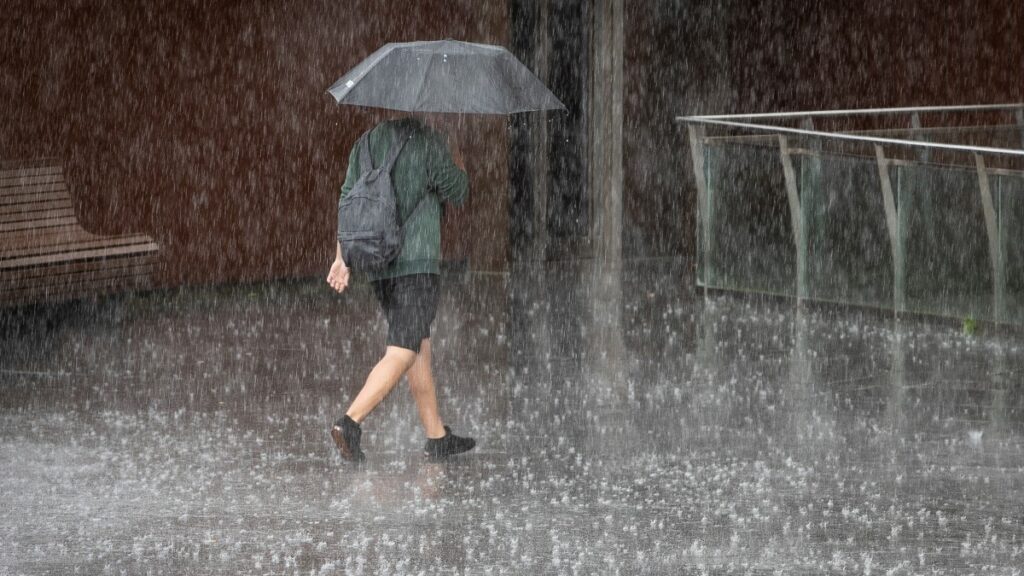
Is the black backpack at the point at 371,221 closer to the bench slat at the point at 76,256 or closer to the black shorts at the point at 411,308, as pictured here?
the black shorts at the point at 411,308

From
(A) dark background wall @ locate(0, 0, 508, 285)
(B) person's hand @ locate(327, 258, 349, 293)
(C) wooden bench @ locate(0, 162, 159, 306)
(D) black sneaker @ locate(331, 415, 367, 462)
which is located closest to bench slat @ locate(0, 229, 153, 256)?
(C) wooden bench @ locate(0, 162, 159, 306)

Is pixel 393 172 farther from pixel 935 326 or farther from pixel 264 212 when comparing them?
pixel 264 212

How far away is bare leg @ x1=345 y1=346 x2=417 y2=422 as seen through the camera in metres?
7.43

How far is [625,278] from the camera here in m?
14.1

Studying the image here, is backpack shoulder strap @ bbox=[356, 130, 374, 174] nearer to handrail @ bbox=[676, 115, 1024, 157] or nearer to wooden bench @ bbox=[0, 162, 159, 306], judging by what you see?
handrail @ bbox=[676, 115, 1024, 157]

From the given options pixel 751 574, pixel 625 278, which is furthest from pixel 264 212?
pixel 751 574

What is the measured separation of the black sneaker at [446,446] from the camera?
7.57m

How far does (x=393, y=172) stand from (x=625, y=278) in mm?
6814

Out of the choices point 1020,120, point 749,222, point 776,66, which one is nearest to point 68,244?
point 749,222

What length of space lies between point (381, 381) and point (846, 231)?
5.45 m

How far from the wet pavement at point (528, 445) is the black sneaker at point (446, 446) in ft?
0.27

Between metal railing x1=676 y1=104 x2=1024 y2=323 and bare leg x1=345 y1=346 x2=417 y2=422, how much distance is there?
4.63m

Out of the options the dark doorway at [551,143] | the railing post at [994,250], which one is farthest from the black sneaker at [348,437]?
the dark doorway at [551,143]

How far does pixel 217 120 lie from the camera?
547 inches
